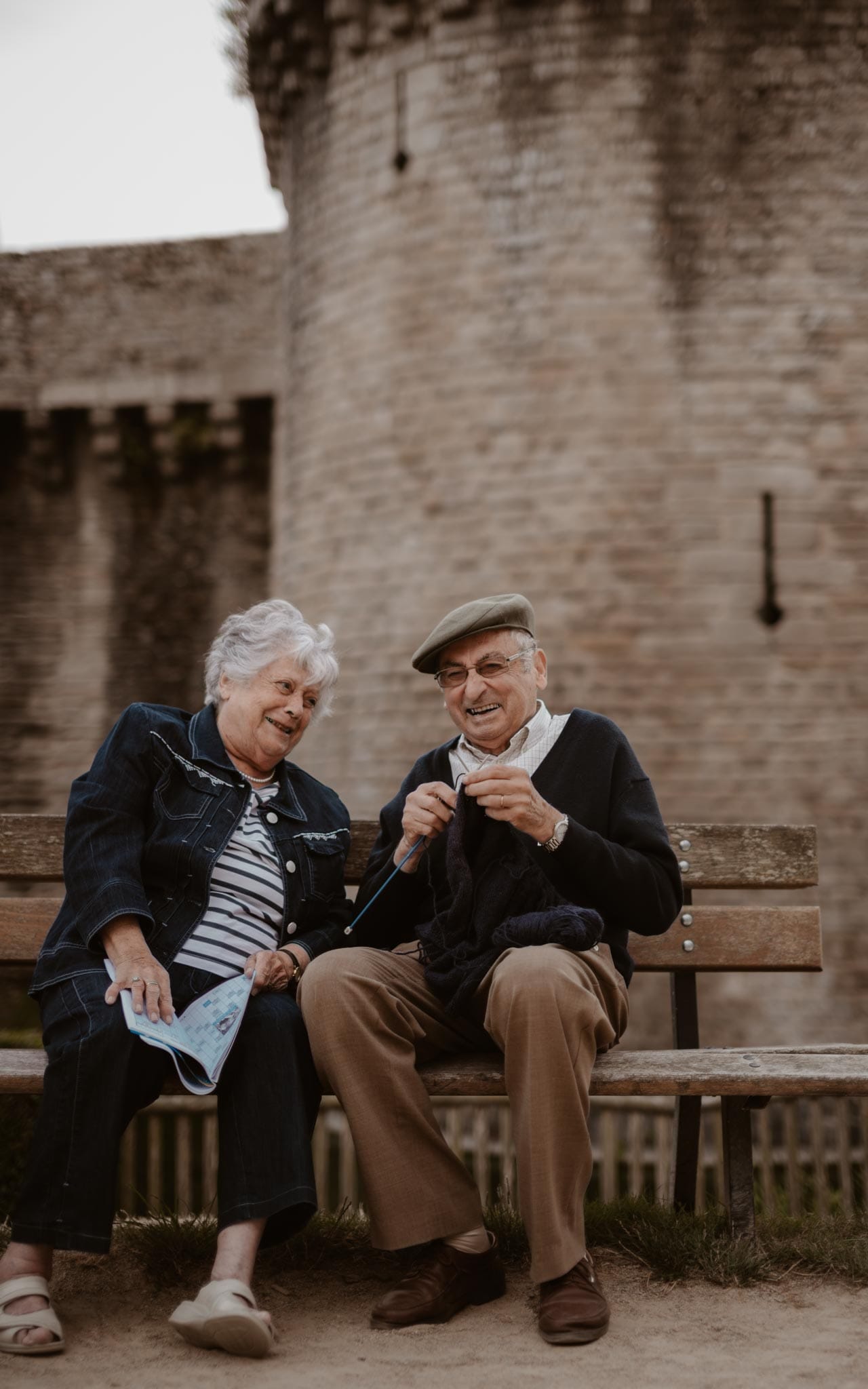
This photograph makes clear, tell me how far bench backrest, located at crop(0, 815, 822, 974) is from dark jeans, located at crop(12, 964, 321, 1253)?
769 mm

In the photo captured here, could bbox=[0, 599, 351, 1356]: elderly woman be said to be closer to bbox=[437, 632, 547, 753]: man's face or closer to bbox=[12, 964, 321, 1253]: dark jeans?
bbox=[12, 964, 321, 1253]: dark jeans

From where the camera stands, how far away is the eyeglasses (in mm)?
2959

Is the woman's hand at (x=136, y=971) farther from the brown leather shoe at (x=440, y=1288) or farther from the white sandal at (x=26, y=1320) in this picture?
the brown leather shoe at (x=440, y=1288)

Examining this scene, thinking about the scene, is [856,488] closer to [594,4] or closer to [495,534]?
[495,534]

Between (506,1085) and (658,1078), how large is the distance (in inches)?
13.2

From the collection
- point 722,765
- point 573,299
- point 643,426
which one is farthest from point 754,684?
point 573,299

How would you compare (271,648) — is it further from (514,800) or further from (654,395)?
(654,395)

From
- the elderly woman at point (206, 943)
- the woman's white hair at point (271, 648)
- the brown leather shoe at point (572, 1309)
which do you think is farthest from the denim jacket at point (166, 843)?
the brown leather shoe at point (572, 1309)

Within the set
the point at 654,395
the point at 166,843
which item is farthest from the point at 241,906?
the point at 654,395

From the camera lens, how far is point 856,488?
715 cm

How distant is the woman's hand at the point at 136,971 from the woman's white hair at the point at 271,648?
0.67 m

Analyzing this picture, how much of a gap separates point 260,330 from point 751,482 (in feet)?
18.0

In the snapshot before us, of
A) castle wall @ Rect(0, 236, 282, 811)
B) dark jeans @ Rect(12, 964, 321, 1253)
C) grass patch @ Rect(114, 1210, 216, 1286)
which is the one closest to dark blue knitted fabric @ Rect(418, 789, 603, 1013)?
dark jeans @ Rect(12, 964, 321, 1253)

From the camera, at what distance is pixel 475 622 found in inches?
Answer: 115
